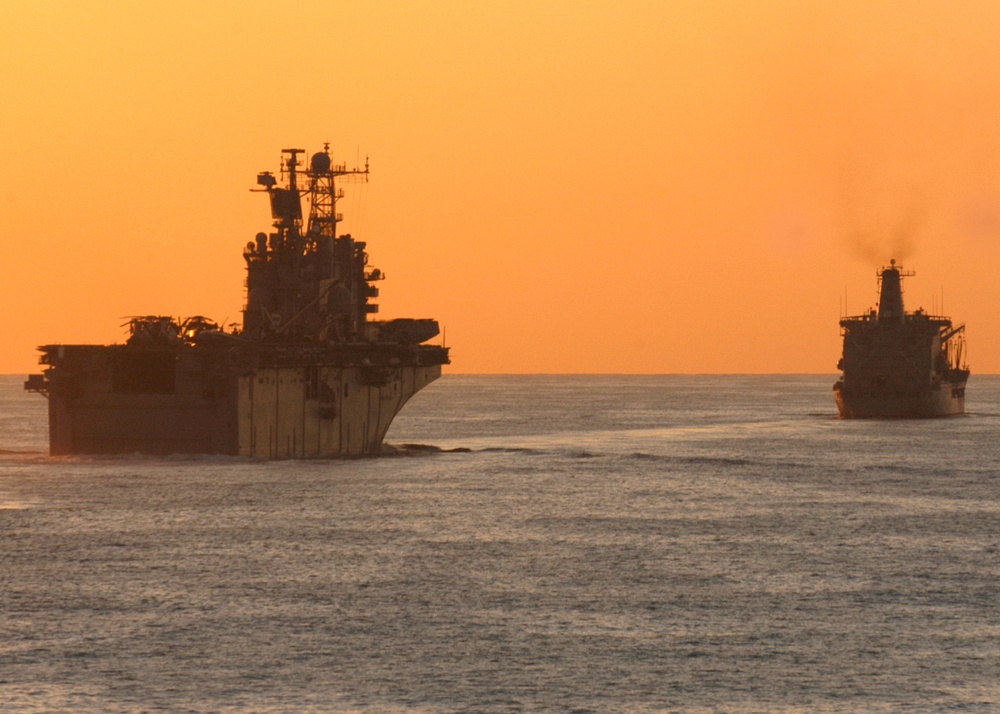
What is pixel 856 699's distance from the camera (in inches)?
939

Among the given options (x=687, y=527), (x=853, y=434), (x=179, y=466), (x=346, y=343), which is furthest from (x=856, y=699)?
(x=853, y=434)

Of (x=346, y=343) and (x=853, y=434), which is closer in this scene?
(x=346, y=343)

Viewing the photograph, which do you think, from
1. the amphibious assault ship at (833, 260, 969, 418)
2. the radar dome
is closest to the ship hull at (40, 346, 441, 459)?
the radar dome

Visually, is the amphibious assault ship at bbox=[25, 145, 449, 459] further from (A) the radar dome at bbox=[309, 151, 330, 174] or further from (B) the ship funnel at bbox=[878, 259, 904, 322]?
(B) the ship funnel at bbox=[878, 259, 904, 322]

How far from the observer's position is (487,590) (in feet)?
111

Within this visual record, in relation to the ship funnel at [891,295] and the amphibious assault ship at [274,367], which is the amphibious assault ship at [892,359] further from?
the amphibious assault ship at [274,367]

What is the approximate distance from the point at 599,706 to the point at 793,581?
43.8ft

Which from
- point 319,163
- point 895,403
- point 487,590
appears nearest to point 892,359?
point 895,403

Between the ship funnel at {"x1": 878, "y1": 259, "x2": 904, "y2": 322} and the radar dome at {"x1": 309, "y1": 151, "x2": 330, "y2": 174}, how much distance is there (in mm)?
64669

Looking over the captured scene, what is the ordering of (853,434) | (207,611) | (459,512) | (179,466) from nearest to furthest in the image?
1. (207,611)
2. (459,512)
3. (179,466)
4. (853,434)

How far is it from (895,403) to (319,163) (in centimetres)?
6564

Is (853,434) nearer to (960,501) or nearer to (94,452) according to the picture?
(960,501)

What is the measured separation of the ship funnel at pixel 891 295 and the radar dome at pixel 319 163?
64.7 m

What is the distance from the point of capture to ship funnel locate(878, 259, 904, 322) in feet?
418
